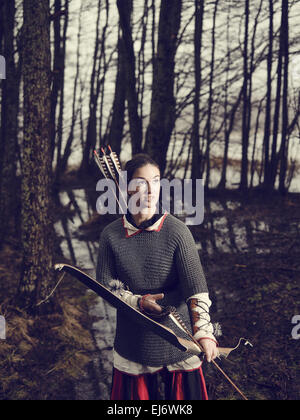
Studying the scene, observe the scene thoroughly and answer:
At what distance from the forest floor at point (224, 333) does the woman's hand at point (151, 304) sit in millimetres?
2576

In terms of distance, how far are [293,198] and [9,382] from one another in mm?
13051

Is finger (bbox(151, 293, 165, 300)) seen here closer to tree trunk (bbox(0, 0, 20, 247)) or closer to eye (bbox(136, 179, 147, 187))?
eye (bbox(136, 179, 147, 187))

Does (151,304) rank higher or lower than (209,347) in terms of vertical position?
higher

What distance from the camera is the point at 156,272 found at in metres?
2.91

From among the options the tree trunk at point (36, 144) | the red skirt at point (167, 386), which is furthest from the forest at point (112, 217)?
the red skirt at point (167, 386)

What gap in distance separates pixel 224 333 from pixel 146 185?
393 centimetres

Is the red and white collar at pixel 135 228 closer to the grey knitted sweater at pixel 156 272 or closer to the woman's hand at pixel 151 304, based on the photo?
the grey knitted sweater at pixel 156 272

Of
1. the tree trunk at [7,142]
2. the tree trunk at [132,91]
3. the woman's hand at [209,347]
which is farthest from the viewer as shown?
the tree trunk at [7,142]

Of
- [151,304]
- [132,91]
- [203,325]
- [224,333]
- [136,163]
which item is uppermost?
[132,91]

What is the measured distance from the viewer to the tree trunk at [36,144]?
18.9 ft

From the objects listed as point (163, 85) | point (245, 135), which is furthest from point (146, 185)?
point (245, 135)

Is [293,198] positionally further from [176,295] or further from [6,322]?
[176,295]

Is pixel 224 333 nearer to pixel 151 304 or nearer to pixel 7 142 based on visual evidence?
pixel 151 304
